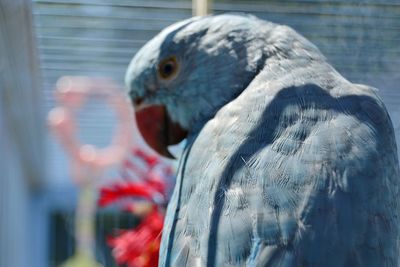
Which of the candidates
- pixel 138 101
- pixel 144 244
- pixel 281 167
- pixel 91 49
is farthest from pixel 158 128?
pixel 91 49

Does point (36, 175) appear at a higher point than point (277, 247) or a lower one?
lower

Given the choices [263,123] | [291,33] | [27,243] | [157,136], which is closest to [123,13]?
[157,136]

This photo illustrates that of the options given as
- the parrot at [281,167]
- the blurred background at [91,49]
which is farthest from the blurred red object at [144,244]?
the blurred background at [91,49]

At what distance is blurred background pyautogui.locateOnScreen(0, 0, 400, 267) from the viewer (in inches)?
32.4

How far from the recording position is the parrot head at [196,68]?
0.80m

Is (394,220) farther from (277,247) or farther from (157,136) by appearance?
(157,136)

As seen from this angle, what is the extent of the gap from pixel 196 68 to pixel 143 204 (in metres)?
0.22

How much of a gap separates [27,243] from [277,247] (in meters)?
1.64

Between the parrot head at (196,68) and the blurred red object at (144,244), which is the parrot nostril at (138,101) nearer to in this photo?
the parrot head at (196,68)

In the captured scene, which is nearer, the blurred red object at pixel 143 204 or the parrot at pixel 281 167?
the parrot at pixel 281 167

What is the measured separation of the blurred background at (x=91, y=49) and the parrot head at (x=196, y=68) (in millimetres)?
128

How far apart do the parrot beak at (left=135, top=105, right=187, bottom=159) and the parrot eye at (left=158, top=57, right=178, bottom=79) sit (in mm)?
45

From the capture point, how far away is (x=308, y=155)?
2.09 feet

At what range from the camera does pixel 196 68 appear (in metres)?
0.83
